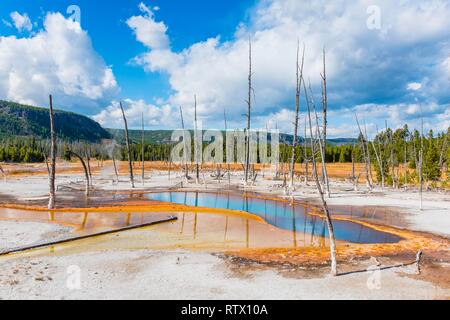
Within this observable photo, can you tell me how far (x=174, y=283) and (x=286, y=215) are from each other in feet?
58.2

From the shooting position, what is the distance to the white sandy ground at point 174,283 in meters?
11.3

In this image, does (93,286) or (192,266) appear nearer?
(93,286)

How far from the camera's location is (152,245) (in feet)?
60.6

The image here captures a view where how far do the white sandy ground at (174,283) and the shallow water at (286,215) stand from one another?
25.5 ft

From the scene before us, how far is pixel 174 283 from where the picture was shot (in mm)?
12406

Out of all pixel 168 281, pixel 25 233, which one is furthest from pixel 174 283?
pixel 25 233

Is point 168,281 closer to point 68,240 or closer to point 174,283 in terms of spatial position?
point 174,283

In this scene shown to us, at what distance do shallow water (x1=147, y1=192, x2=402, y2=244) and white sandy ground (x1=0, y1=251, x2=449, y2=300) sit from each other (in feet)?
25.5

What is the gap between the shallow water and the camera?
21453 mm

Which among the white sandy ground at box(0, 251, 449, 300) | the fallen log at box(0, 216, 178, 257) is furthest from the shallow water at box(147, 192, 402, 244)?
the fallen log at box(0, 216, 178, 257)

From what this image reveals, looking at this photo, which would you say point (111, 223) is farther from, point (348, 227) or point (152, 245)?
point (348, 227)

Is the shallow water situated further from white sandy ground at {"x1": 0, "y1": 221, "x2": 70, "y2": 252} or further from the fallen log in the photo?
white sandy ground at {"x1": 0, "y1": 221, "x2": 70, "y2": 252}
